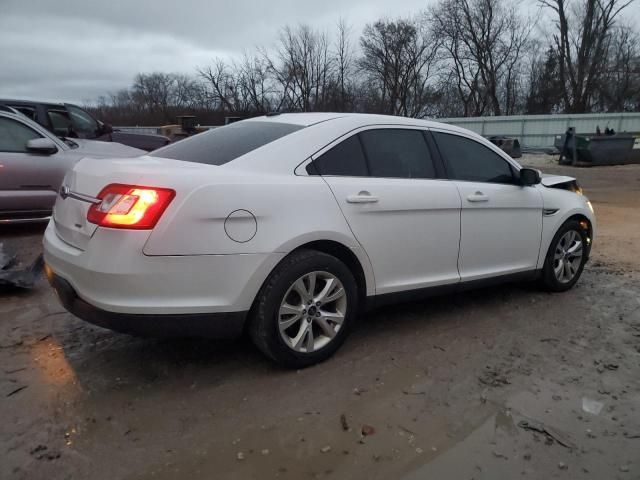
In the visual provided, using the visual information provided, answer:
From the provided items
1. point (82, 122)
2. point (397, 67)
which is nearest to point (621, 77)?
point (397, 67)

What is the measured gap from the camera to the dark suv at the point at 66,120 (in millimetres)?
9141

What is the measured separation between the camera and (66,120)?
9828 mm

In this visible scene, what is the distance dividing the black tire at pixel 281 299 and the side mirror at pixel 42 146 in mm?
5134

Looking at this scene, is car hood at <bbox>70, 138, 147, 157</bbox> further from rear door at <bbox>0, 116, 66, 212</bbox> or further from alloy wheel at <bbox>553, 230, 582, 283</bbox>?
alloy wheel at <bbox>553, 230, 582, 283</bbox>

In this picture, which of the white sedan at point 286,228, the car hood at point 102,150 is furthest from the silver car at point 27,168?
the white sedan at point 286,228

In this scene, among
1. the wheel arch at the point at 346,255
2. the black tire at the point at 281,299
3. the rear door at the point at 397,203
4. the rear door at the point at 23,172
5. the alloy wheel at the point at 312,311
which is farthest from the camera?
the rear door at the point at 23,172

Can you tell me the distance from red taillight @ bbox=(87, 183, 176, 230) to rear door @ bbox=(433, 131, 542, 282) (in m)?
2.25

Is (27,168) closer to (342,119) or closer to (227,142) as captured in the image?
(227,142)

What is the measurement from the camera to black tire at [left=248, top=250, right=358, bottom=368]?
3.04 m

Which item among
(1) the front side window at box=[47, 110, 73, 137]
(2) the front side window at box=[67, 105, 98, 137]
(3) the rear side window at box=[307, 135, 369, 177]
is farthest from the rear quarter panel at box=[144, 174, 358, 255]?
(2) the front side window at box=[67, 105, 98, 137]

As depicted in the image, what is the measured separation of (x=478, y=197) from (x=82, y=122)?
28.2ft

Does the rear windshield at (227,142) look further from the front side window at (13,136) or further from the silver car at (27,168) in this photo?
the front side window at (13,136)

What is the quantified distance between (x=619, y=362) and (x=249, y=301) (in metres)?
2.48

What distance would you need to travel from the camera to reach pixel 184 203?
2764 mm
